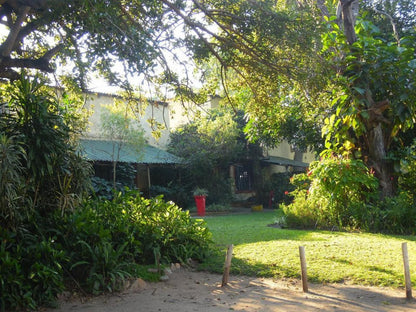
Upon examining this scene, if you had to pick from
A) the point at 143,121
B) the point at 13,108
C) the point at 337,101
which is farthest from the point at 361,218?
the point at 143,121

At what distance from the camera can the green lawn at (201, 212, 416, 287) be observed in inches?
277

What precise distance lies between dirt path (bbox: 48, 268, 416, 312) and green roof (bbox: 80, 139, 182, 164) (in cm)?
1101

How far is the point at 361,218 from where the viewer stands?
11.3m

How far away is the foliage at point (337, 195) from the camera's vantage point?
1160cm

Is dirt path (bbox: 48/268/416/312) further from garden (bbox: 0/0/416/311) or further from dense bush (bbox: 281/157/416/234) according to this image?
dense bush (bbox: 281/157/416/234)

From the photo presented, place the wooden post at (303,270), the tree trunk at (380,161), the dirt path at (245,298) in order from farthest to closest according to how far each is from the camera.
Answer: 1. the tree trunk at (380,161)
2. the wooden post at (303,270)
3. the dirt path at (245,298)

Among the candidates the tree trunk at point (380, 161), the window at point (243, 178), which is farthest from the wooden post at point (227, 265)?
the window at point (243, 178)

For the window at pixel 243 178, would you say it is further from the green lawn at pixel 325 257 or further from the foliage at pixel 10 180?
the foliage at pixel 10 180

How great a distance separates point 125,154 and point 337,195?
10.8 meters

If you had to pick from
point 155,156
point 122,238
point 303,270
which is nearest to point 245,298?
point 303,270

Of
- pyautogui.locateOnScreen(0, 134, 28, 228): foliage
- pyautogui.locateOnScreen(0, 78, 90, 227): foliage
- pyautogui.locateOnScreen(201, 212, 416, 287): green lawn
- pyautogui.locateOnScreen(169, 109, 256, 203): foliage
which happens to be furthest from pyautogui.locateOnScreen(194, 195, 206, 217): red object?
pyautogui.locateOnScreen(0, 134, 28, 228): foliage

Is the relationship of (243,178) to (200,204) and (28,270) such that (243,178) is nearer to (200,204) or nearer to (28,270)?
(200,204)

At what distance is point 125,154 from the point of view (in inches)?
770

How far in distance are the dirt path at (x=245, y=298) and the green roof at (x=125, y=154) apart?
1101cm
